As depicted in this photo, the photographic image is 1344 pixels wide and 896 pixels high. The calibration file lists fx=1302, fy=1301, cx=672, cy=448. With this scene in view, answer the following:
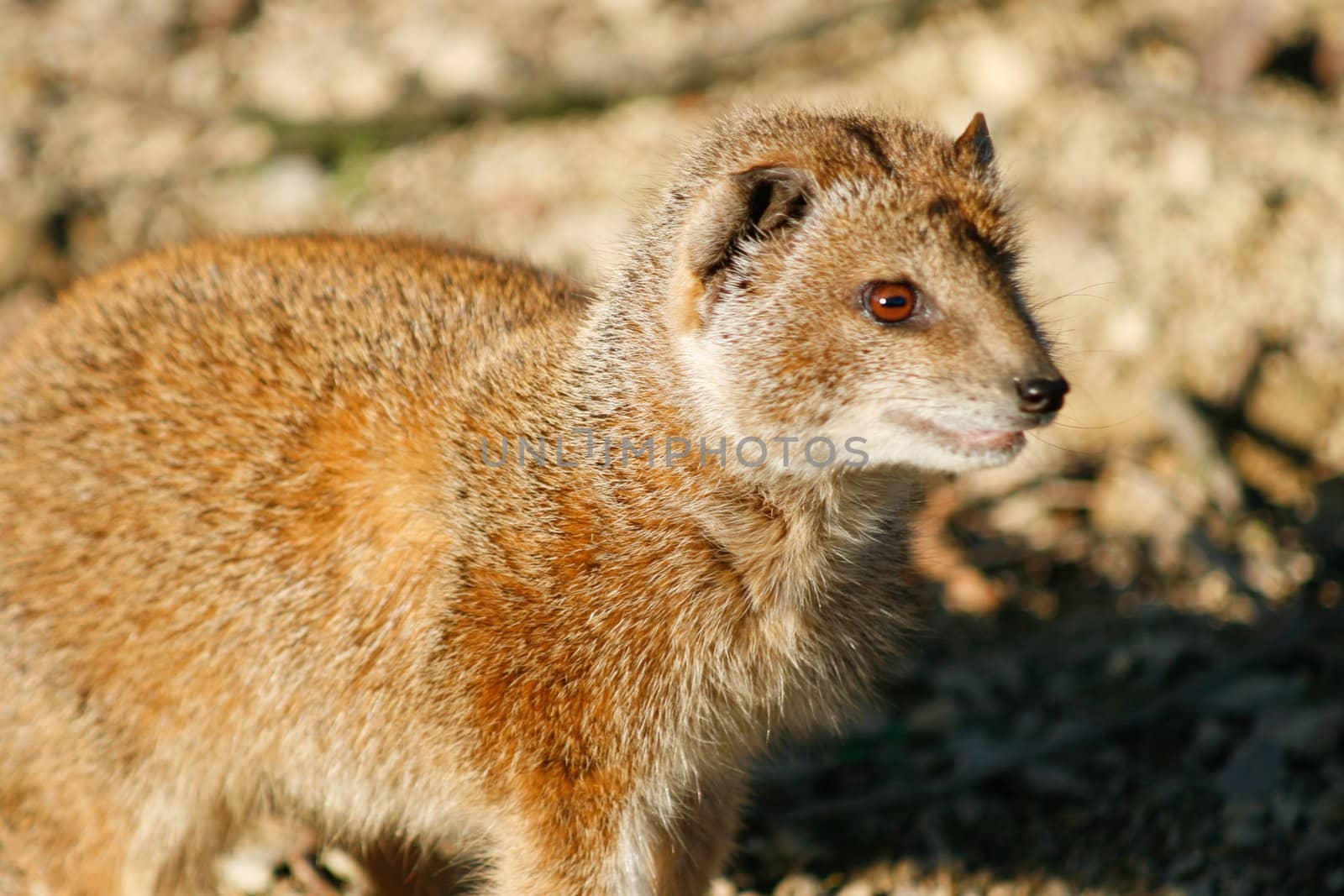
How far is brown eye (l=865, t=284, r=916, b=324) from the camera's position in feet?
10.1

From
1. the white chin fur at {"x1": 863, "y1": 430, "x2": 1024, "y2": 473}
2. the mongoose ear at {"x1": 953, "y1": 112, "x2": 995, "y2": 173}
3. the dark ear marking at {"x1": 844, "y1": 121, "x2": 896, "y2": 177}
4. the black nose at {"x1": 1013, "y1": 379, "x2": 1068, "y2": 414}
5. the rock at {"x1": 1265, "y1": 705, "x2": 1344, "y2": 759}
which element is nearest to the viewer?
the black nose at {"x1": 1013, "y1": 379, "x2": 1068, "y2": 414}

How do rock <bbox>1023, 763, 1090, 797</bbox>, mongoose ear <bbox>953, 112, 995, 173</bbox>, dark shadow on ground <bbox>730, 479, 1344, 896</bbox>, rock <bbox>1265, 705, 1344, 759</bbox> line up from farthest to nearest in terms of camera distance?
1. rock <bbox>1023, 763, 1090, 797</bbox>
2. rock <bbox>1265, 705, 1344, 759</bbox>
3. dark shadow on ground <bbox>730, 479, 1344, 896</bbox>
4. mongoose ear <bbox>953, 112, 995, 173</bbox>

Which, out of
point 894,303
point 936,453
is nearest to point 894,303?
point 894,303

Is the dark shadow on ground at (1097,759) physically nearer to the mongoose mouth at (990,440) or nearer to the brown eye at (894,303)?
the mongoose mouth at (990,440)

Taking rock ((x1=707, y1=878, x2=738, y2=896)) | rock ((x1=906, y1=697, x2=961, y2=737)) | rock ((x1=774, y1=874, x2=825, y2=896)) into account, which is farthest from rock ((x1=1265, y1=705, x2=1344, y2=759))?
rock ((x1=707, y1=878, x2=738, y2=896))

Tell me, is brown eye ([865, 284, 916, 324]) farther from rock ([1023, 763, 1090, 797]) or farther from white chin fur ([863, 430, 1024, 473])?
rock ([1023, 763, 1090, 797])

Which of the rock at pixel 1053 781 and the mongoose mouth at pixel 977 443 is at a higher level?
the mongoose mouth at pixel 977 443

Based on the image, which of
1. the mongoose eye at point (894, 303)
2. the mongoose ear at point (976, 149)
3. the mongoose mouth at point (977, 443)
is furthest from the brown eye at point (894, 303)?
the mongoose ear at point (976, 149)

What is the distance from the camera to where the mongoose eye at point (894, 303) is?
3082 mm

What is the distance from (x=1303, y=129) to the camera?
675 centimetres

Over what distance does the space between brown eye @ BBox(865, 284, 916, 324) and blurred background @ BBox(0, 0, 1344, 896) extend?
1.12m

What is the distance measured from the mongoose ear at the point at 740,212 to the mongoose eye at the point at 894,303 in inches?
12.0

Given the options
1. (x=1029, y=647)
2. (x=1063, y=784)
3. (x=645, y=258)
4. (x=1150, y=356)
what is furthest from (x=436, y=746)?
(x=1150, y=356)

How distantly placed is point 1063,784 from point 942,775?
0.43 metres
